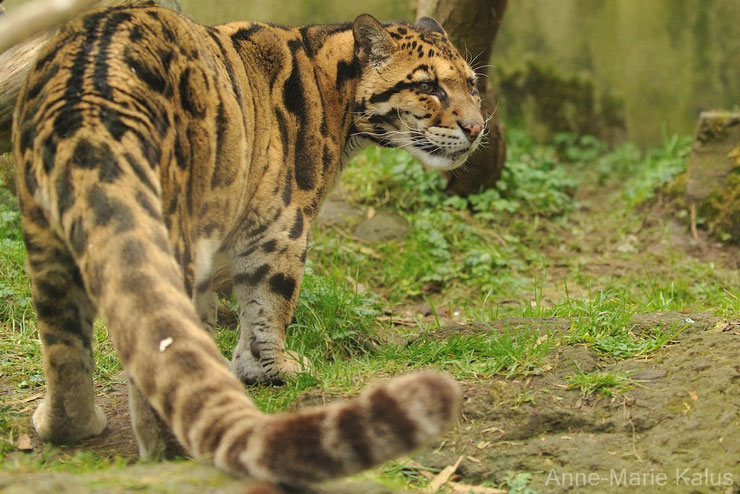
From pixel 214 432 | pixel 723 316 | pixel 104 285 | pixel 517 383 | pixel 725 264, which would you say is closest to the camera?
pixel 214 432

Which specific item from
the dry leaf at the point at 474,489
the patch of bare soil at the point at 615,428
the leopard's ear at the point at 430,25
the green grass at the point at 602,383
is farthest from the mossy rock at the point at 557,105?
the dry leaf at the point at 474,489

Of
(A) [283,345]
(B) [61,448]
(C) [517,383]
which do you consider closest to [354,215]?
(A) [283,345]

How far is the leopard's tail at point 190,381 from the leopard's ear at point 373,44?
2686 mm

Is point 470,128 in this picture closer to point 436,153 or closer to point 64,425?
point 436,153

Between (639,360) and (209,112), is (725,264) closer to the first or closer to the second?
(639,360)

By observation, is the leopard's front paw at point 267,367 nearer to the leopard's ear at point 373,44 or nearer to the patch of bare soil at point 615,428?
the patch of bare soil at point 615,428

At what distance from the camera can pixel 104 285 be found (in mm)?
3348

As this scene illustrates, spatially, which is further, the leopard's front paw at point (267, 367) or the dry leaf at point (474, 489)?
the leopard's front paw at point (267, 367)

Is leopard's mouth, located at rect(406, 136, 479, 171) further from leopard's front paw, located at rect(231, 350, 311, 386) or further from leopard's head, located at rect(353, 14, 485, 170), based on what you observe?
leopard's front paw, located at rect(231, 350, 311, 386)

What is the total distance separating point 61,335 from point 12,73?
2.61 m

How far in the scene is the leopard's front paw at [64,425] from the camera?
15.0 ft

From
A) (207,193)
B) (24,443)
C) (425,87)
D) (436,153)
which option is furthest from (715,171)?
(24,443)

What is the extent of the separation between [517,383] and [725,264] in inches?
179

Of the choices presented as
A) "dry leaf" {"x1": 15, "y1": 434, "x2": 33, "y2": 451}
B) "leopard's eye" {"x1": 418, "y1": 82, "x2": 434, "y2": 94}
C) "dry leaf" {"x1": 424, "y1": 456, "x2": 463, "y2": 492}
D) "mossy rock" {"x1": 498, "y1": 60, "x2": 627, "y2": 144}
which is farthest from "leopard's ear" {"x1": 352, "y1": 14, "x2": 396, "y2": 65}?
"mossy rock" {"x1": 498, "y1": 60, "x2": 627, "y2": 144}
